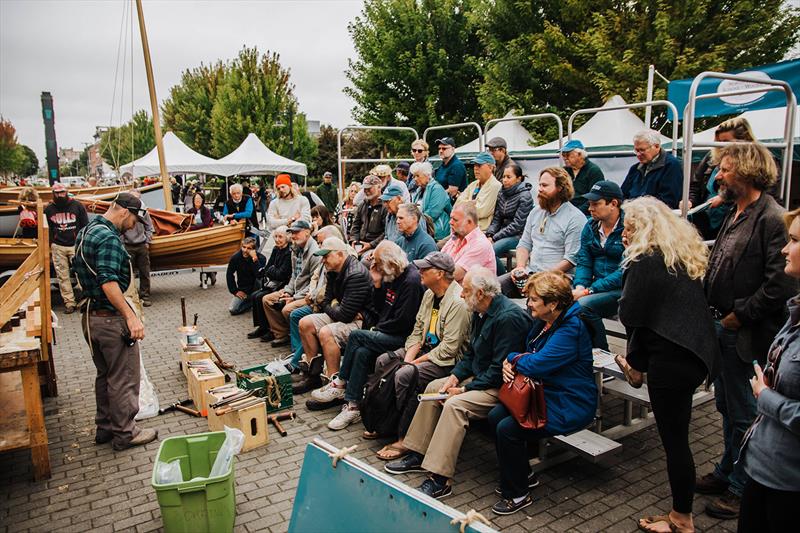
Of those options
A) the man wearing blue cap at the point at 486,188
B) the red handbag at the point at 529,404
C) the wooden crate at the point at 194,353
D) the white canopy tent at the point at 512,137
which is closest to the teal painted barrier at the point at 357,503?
the red handbag at the point at 529,404

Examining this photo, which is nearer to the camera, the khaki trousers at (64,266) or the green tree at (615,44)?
the khaki trousers at (64,266)

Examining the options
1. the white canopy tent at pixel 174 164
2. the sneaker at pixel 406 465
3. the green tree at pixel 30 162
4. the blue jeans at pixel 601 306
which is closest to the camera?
the sneaker at pixel 406 465

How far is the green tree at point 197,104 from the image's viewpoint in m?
39.1

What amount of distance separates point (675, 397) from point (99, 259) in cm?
440

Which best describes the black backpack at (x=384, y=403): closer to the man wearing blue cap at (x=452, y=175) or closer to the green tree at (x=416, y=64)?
the man wearing blue cap at (x=452, y=175)

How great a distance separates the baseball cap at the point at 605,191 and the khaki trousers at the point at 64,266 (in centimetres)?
896

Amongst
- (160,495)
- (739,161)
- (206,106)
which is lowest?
(160,495)

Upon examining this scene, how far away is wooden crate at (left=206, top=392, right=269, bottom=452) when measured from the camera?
16.5ft

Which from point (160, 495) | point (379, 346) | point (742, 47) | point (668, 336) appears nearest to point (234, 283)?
point (379, 346)

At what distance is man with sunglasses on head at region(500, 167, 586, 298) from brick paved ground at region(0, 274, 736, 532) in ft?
5.05

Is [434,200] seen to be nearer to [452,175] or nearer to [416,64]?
[452,175]

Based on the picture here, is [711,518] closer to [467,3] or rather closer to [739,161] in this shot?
[739,161]

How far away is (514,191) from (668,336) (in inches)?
151

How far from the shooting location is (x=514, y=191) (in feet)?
22.7
